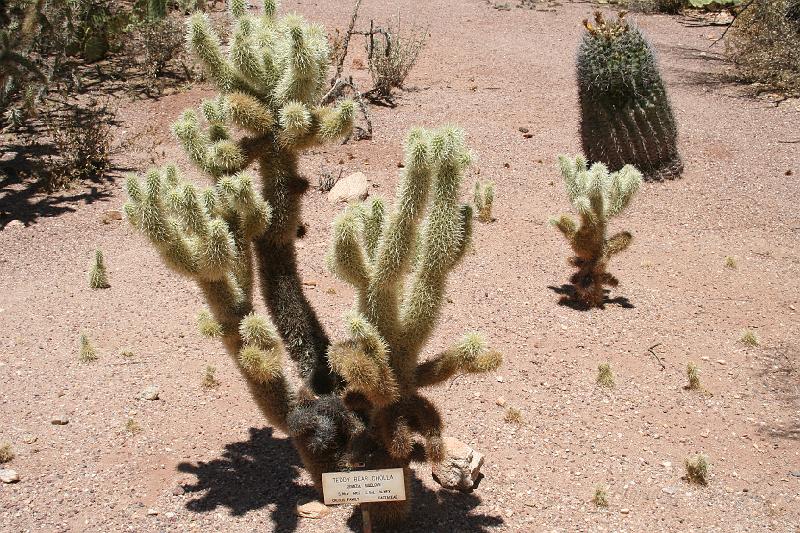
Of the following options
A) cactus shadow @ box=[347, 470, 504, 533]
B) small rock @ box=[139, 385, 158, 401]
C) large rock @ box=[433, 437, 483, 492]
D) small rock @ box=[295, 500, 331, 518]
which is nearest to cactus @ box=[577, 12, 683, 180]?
large rock @ box=[433, 437, 483, 492]

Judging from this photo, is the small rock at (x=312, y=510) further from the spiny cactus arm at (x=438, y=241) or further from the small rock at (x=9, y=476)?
the small rock at (x=9, y=476)

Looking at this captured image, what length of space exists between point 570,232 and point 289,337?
2962 millimetres

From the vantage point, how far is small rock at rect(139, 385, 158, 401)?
16.2 ft

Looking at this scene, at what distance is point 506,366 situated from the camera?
5402mm

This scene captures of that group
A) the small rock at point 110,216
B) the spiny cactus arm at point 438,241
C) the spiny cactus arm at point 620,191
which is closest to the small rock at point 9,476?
the spiny cactus arm at point 438,241

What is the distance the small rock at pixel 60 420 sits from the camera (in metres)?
4.69

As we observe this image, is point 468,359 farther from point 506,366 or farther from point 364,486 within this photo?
point 506,366

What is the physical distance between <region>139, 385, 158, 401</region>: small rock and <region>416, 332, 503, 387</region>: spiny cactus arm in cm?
205

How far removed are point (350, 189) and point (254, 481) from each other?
13.4 ft

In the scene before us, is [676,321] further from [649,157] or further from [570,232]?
[649,157]

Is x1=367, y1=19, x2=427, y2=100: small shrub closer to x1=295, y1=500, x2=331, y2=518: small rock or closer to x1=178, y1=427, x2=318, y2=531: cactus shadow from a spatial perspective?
x1=178, y1=427, x2=318, y2=531: cactus shadow

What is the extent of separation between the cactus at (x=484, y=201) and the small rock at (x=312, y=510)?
13.1ft

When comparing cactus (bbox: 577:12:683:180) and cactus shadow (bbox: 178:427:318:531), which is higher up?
cactus (bbox: 577:12:683:180)

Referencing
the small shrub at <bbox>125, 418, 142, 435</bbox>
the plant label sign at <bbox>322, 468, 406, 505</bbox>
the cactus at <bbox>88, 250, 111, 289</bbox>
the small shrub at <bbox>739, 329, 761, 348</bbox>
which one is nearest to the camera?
the plant label sign at <bbox>322, 468, 406, 505</bbox>
